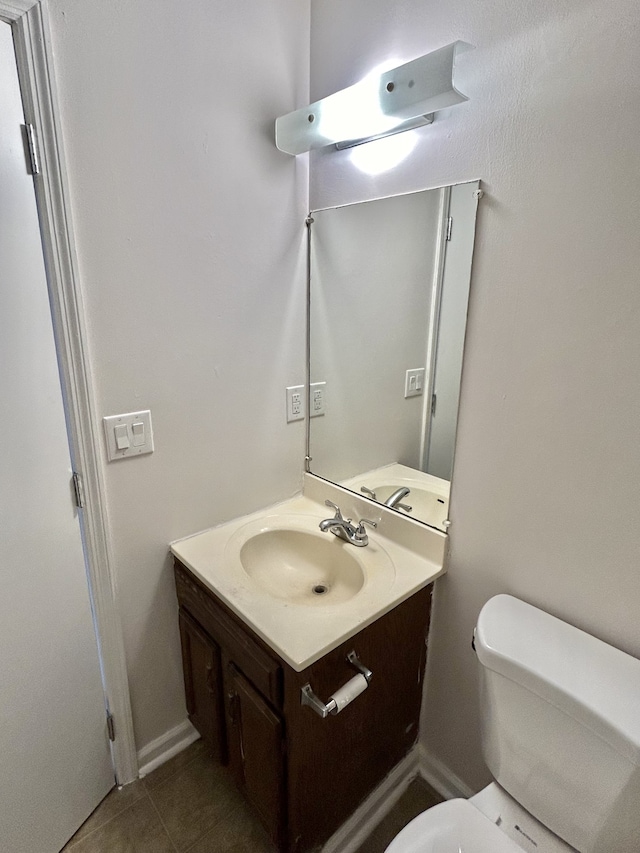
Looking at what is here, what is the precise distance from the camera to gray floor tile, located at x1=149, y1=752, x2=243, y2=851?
1320mm

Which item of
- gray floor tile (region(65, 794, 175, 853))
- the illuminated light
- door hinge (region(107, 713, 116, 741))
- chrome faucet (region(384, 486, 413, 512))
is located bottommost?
gray floor tile (region(65, 794, 175, 853))

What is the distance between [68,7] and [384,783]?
7.25 feet

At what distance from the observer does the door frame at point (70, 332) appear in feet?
2.98

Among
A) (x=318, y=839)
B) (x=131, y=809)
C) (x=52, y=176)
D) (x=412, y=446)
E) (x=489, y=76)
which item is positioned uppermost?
(x=489, y=76)

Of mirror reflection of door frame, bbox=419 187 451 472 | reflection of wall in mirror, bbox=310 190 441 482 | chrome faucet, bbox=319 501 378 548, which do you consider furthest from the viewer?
chrome faucet, bbox=319 501 378 548

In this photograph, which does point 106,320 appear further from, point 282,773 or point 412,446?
point 282,773

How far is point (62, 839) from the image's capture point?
4.14 feet

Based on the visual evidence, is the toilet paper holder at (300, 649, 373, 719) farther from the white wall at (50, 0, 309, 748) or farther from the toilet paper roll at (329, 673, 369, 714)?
the white wall at (50, 0, 309, 748)

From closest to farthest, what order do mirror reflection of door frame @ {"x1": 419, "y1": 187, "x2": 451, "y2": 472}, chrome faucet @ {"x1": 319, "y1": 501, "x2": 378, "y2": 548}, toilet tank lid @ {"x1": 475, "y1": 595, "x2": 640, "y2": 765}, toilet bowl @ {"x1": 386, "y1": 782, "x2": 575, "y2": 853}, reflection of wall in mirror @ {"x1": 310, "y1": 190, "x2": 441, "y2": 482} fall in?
toilet tank lid @ {"x1": 475, "y1": 595, "x2": 640, "y2": 765} → toilet bowl @ {"x1": 386, "y1": 782, "x2": 575, "y2": 853} → mirror reflection of door frame @ {"x1": 419, "y1": 187, "x2": 451, "y2": 472} → reflection of wall in mirror @ {"x1": 310, "y1": 190, "x2": 441, "y2": 482} → chrome faucet @ {"x1": 319, "y1": 501, "x2": 378, "y2": 548}

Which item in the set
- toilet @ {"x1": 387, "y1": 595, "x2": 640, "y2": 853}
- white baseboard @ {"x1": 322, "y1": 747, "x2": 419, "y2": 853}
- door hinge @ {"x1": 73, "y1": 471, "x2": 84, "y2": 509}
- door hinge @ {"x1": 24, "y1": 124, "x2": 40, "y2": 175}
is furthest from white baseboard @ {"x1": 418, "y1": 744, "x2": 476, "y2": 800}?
door hinge @ {"x1": 24, "y1": 124, "x2": 40, "y2": 175}

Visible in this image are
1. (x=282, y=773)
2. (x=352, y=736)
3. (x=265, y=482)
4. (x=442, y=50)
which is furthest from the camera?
(x=265, y=482)

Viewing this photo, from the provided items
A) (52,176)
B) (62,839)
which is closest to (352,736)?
(62,839)

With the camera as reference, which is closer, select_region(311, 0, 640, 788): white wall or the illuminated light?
select_region(311, 0, 640, 788): white wall

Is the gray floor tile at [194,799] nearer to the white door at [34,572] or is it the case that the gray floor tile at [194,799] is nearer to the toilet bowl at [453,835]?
the white door at [34,572]
